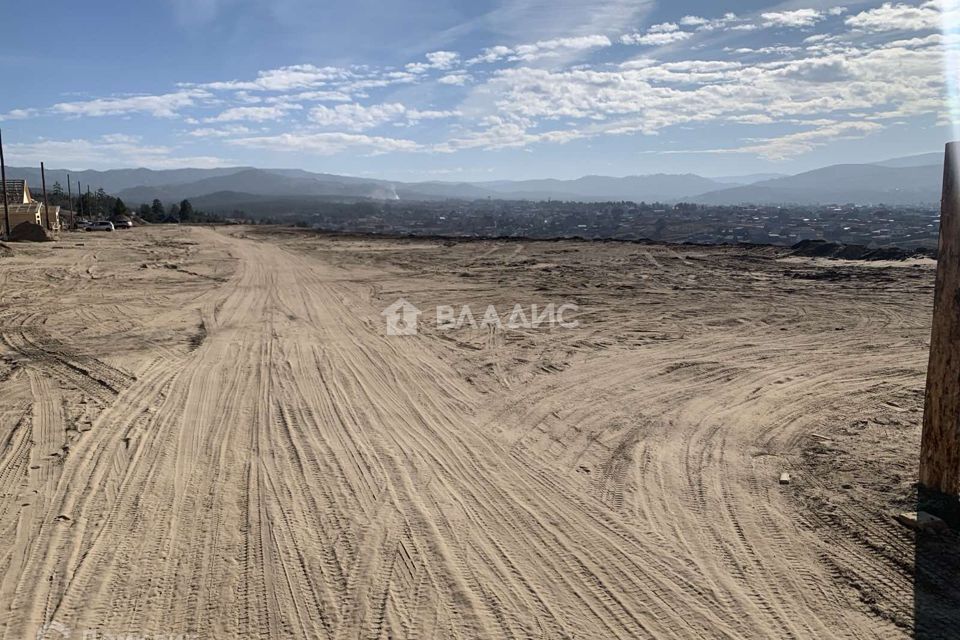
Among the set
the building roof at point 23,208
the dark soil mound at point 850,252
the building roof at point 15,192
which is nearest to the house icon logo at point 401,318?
A: the dark soil mound at point 850,252

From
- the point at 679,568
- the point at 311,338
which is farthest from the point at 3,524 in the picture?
the point at 311,338

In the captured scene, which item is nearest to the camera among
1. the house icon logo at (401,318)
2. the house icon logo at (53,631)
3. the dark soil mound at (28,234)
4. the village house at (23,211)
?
the house icon logo at (53,631)

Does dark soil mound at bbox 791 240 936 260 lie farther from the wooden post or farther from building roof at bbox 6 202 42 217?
building roof at bbox 6 202 42 217

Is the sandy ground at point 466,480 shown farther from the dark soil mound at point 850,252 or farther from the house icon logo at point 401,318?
the dark soil mound at point 850,252

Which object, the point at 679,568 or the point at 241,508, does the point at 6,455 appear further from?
the point at 679,568

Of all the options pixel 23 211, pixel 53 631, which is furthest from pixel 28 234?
pixel 53 631

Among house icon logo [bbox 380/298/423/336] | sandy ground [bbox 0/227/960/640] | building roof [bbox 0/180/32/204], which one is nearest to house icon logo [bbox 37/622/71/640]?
sandy ground [bbox 0/227/960/640]

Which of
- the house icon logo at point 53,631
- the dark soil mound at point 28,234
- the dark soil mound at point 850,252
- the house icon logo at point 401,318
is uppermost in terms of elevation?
the dark soil mound at point 28,234
